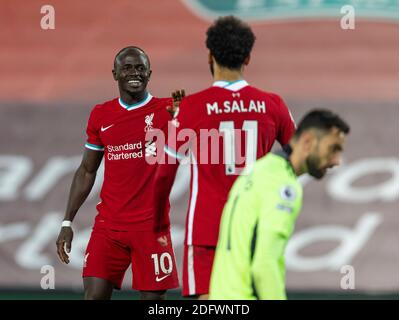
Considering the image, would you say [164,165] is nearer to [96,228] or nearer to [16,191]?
[96,228]

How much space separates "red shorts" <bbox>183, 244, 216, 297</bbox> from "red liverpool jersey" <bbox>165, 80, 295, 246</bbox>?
5 cm

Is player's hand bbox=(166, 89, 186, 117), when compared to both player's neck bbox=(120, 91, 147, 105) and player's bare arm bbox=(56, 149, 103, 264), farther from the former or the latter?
player's bare arm bbox=(56, 149, 103, 264)

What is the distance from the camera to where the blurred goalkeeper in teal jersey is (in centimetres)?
450

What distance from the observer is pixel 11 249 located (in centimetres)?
1152

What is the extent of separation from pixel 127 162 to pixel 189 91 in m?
4.49

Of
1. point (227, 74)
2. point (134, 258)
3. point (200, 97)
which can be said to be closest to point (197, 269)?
point (200, 97)

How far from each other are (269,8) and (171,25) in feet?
3.65

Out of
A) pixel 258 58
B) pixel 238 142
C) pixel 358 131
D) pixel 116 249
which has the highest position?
pixel 258 58

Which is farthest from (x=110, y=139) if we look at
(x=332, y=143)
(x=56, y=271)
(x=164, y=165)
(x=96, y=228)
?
(x=56, y=271)

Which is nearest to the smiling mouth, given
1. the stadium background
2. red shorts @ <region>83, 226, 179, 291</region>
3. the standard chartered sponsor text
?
the standard chartered sponsor text

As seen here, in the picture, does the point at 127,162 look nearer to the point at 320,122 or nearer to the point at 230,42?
the point at 230,42

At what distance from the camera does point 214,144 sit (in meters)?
5.77

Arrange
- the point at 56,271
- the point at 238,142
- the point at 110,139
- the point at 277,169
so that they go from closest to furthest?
the point at 277,169
the point at 238,142
the point at 110,139
the point at 56,271

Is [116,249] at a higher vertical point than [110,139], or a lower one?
lower
